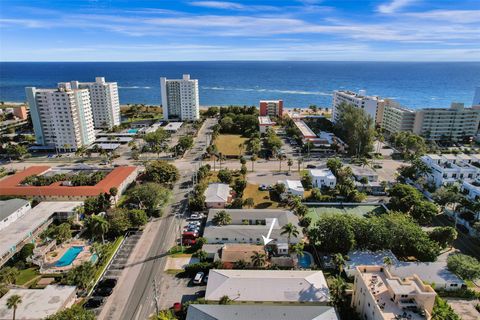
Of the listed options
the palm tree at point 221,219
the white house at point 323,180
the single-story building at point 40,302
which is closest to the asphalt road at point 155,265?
the single-story building at point 40,302

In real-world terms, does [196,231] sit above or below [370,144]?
below

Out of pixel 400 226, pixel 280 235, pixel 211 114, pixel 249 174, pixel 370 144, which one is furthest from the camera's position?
pixel 211 114

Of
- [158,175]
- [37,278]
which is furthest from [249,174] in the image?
[37,278]

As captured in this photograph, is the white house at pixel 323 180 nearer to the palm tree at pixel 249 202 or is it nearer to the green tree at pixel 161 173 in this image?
the palm tree at pixel 249 202

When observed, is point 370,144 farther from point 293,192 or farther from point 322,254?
point 322,254

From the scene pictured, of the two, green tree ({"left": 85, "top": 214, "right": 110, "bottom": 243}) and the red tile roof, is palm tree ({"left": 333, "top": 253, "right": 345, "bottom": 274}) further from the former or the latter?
the red tile roof

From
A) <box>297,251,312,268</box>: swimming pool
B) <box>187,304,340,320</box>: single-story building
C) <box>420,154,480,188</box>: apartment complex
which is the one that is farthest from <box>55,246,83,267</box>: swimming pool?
<box>420,154,480,188</box>: apartment complex
